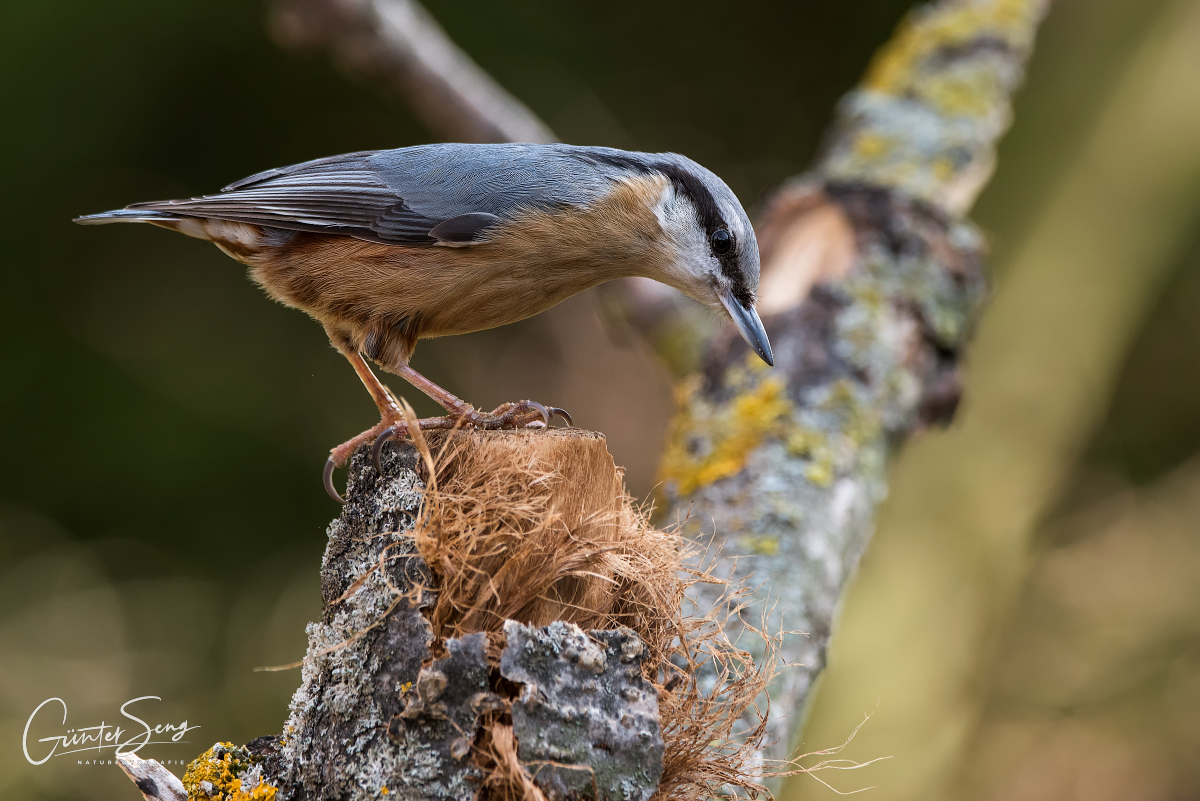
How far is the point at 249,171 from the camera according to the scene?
12.8 feet

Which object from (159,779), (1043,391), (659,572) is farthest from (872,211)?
(159,779)

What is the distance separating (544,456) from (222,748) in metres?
0.62

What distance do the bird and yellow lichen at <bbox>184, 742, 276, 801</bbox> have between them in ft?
2.10

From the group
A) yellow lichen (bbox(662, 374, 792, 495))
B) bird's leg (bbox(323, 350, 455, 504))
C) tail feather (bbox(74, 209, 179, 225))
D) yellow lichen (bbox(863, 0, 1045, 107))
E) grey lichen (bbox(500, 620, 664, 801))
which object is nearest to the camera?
grey lichen (bbox(500, 620, 664, 801))

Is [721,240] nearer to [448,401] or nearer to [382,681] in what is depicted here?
[448,401]

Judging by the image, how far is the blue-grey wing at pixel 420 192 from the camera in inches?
75.5

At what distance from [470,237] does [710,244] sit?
517 millimetres

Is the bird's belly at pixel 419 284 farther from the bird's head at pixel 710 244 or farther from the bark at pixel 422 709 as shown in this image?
the bark at pixel 422 709

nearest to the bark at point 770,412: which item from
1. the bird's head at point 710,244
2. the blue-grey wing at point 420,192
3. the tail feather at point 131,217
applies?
the bird's head at point 710,244

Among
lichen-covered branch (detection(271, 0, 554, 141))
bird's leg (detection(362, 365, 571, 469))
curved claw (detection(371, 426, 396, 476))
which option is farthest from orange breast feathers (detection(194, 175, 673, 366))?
lichen-covered branch (detection(271, 0, 554, 141))

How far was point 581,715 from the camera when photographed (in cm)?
116

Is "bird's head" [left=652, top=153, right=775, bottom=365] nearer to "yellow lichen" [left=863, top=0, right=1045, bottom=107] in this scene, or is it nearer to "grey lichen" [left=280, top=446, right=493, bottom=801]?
"grey lichen" [left=280, top=446, right=493, bottom=801]

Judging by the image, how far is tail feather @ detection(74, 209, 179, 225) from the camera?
206 cm

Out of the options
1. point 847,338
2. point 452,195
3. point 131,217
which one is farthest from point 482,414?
point 847,338
